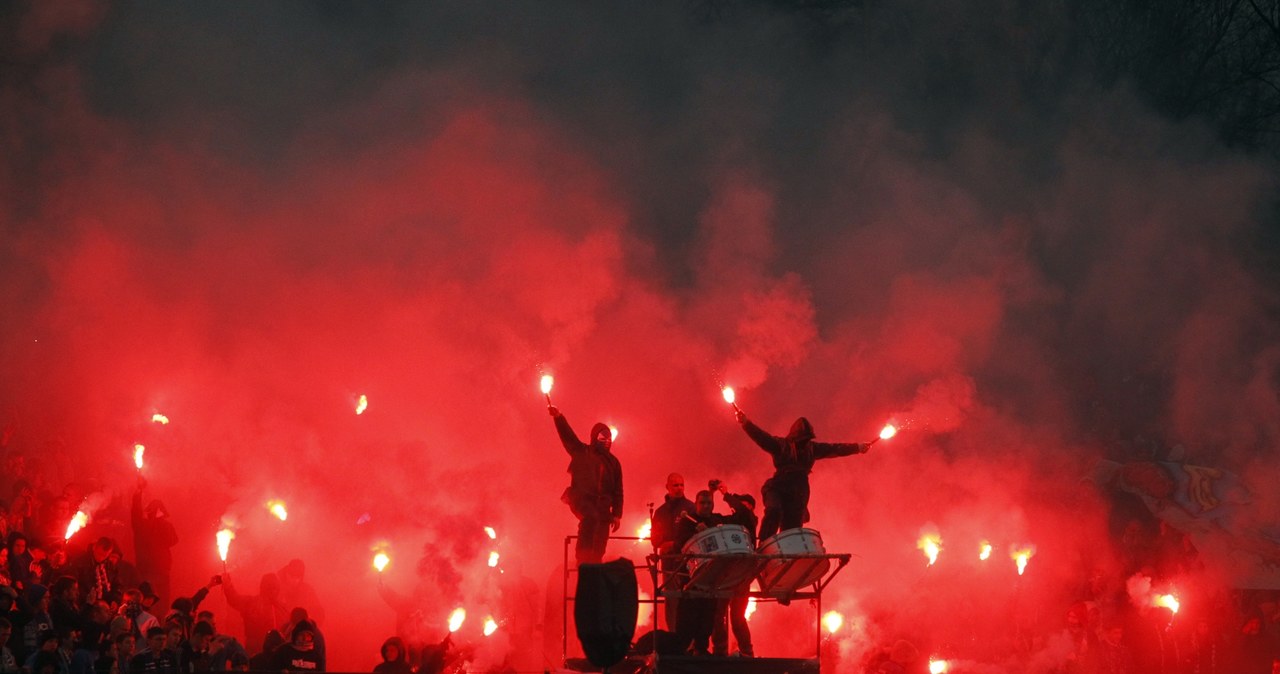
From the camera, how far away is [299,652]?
33.5 ft

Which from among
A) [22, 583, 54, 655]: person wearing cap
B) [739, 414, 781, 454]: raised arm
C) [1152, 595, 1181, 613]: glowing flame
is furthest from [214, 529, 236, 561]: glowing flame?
[1152, 595, 1181, 613]: glowing flame

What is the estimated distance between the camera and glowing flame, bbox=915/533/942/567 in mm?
16047

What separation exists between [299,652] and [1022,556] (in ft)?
30.2

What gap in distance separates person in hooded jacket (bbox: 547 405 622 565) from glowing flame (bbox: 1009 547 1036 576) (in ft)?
21.7

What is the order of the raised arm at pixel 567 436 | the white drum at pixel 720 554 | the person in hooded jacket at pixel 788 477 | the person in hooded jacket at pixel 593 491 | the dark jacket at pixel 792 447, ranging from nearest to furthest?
the white drum at pixel 720 554, the person in hooded jacket at pixel 788 477, the dark jacket at pixel 792 447, the person in hooded jacket at pixel 593 491, the raised arm at pixel 567 436

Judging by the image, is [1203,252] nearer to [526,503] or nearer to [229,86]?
[526,503]

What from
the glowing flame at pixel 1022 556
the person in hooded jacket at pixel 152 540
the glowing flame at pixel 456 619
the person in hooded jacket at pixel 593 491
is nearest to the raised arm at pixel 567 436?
the person in hooded jacket at pixel 593 491

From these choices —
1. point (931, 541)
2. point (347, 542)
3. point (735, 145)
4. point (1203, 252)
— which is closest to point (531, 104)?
point (735, 145)

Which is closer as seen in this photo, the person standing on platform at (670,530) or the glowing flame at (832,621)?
the person standing on platform at (670,530)

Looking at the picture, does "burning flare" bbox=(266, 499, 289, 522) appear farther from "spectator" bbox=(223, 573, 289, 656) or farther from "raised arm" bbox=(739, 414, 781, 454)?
"raised arm" bbox=(739, 414, 781, 454)

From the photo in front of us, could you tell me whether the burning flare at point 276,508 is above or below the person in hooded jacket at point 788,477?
above

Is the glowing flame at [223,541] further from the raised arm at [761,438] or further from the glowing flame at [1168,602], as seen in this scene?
the glowing flame at [1168,602]

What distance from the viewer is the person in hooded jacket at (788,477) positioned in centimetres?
1103

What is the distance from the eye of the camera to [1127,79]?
68.0 feet
